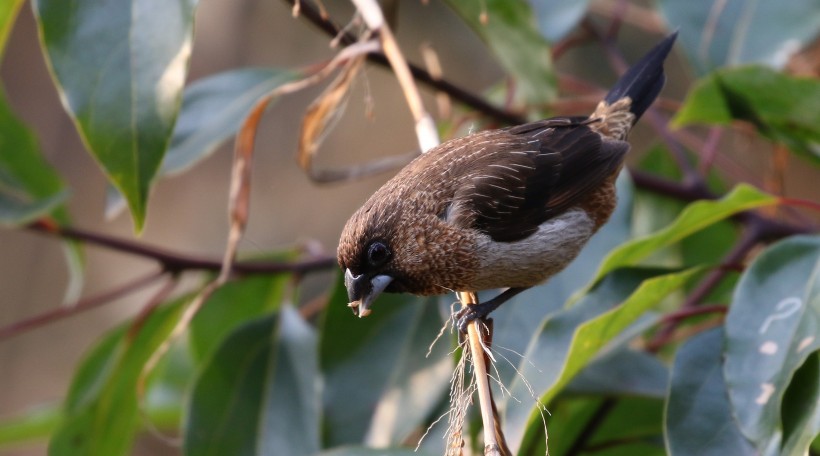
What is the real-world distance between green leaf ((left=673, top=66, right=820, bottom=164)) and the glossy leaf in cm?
43

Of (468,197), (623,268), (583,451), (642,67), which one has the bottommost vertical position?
(583,451)

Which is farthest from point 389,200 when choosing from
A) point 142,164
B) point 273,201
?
point 273,201

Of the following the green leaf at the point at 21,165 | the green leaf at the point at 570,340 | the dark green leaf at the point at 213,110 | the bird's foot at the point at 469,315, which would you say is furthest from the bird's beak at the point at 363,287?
the green leaf at the point at 21,165

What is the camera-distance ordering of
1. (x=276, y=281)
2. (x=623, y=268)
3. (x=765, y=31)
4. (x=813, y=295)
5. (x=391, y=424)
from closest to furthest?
(x=813, y=295)
(x=623, y=268)
(x=391, y=424)
(x=765, y=31)
(x=276, y=281)

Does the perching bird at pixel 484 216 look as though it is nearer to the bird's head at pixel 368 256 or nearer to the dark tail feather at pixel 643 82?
the bird's head at pixel 368 256

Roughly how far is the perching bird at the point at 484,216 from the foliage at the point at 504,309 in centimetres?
14

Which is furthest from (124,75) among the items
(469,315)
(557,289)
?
(557,289)

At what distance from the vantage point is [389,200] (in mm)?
2068

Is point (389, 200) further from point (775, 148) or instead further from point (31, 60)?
point (31, 60)

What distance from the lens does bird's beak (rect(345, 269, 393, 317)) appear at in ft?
6.77

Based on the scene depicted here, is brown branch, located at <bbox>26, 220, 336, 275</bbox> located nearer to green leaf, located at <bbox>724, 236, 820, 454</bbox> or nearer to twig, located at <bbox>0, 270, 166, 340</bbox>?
twig, located at <bbox>0, 270, 166, 340</bbox>

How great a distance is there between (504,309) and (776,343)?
68 cm

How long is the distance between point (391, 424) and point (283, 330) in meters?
0.55

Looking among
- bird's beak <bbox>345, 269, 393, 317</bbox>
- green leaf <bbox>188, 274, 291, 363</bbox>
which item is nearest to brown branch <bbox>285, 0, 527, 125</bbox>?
bird's beak <bbox>345, 269, 393, 317</bbox>
